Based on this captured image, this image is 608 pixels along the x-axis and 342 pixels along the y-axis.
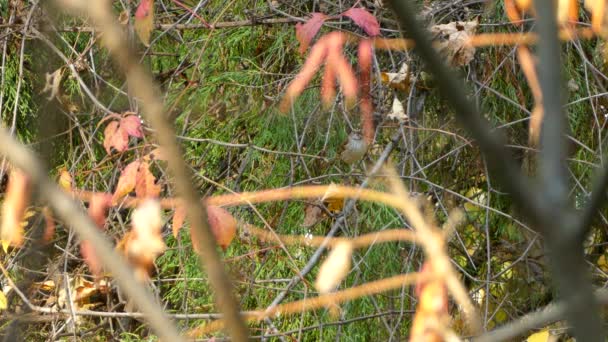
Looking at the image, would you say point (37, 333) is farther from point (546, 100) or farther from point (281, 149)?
point (546, 100)

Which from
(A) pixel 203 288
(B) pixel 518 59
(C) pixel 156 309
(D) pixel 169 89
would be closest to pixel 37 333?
(A) pixel 203 288

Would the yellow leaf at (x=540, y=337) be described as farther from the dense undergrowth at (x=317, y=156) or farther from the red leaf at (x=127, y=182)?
the red leaf at (x=127, y=182)

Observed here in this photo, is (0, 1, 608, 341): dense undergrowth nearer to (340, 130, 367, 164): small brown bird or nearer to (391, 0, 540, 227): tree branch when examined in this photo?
(340, 130, 367, 164): small brown bird

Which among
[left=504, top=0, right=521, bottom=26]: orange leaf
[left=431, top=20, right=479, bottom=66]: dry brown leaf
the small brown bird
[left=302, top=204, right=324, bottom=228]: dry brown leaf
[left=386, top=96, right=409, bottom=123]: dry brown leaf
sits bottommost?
[left=302, top=204, right=324, bottom=228]: dry brown leaf

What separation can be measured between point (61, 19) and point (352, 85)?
2.62ft

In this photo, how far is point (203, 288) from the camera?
2.07 m

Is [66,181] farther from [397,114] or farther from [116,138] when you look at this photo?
[397,114]

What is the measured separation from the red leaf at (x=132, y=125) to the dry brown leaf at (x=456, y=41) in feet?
2.06

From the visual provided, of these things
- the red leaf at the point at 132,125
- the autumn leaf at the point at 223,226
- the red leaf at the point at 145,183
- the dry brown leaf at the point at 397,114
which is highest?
the red leaf at the point at 132,125

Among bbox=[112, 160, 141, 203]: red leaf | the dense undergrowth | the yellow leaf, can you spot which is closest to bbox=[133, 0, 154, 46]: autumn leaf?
the dense undergrowth

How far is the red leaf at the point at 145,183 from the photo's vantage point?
1.71 m

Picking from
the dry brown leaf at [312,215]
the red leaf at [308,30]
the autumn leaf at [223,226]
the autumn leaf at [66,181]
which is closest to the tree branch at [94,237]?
the autumn leaf at [223,226]

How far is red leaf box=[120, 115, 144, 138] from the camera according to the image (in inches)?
71.8

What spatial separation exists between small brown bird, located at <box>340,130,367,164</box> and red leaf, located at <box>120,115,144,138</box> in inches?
16.5
